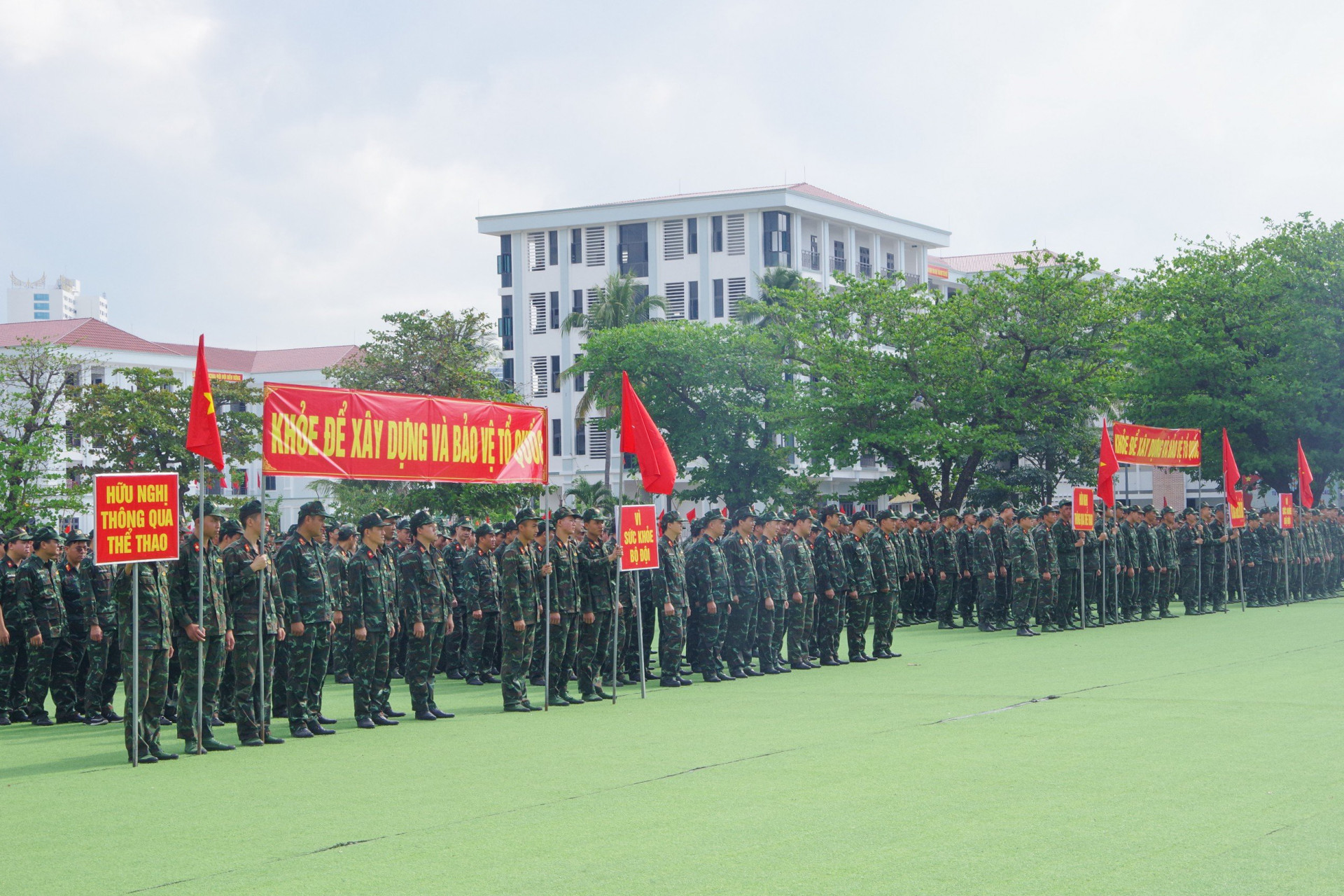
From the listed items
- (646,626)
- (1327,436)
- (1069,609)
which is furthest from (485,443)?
(1327,436)

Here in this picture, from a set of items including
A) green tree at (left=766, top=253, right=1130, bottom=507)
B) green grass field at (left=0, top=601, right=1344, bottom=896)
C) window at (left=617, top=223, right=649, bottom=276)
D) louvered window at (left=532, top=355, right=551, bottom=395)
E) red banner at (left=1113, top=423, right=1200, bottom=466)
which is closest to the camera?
green grass field at (left=0, top=601, right=1344, bottom=896)

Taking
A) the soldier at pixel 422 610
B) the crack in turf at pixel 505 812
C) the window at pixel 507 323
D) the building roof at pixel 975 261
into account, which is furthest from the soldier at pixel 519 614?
the building roof at pixel 975 261

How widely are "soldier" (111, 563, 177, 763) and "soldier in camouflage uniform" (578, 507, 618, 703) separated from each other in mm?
4181

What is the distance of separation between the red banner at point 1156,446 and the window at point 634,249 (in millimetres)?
40218

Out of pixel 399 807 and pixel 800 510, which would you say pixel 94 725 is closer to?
pixel 399 807

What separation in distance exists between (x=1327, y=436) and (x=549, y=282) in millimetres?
38353

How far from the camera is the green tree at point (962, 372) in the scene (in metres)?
32.9

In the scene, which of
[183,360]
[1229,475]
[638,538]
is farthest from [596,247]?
[638,538]

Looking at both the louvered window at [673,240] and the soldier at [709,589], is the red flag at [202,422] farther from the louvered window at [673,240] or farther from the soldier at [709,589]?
the louvered window at [673,240]

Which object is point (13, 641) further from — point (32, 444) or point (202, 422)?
point (32, 444)

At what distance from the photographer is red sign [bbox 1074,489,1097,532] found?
19859 millimetres

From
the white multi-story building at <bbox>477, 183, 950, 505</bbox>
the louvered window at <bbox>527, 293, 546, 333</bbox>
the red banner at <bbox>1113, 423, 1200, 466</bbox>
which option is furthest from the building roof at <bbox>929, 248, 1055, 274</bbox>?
the red banner at <bbox>1113, 423, 1200, 466</bbox>

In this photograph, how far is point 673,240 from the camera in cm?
6281

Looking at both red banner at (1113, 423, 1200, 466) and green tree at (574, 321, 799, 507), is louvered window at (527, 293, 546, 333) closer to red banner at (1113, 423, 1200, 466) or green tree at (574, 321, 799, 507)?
green tree at (574, 321, 799, 507)
